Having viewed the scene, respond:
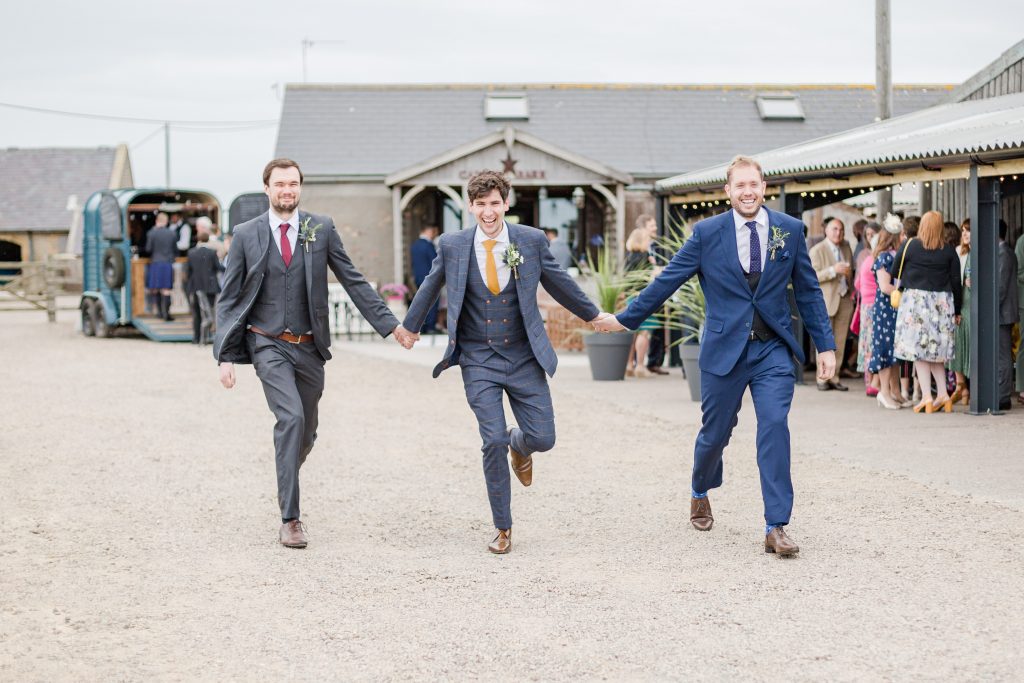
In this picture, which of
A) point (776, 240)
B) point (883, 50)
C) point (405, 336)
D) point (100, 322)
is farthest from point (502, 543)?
point (100, 322)

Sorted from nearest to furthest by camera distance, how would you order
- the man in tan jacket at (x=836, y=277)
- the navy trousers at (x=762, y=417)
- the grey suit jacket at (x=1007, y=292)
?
the navy trousers at (x=762, y=417), the grey suit jacket at (x=1007, y=292), the man in tan jacket at (x=836, y=277)

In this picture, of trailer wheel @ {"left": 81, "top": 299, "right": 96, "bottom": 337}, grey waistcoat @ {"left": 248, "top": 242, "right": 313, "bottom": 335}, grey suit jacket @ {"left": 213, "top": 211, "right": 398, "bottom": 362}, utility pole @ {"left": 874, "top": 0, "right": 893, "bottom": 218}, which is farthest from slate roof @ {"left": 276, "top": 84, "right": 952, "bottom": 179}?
grey waistcoat @ {"left": 248, "top": 242, "right": 313, "bottom": 335}

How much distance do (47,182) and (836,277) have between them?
47316mm

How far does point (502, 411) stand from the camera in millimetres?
6465

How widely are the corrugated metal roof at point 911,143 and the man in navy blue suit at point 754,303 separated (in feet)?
15.9

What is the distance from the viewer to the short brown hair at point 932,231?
11.6 metres

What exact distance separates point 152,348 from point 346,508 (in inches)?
584

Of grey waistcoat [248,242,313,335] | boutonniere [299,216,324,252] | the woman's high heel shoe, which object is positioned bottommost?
the woman's high heel shoe

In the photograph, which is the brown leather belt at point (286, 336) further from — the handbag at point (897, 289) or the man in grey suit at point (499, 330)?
the handbag at point (897, 289)

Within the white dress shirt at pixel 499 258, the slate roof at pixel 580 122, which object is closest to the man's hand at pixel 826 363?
the white dress shirt at pixel 499 258

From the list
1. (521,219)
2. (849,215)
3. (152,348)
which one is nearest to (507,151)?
(521,219)

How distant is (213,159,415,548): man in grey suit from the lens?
672 cm

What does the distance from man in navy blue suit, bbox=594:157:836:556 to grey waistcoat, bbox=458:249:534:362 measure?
2.51ft

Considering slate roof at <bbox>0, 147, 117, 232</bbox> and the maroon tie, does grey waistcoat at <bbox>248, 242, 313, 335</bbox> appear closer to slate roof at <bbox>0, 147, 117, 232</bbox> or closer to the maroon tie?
the maroon tie
